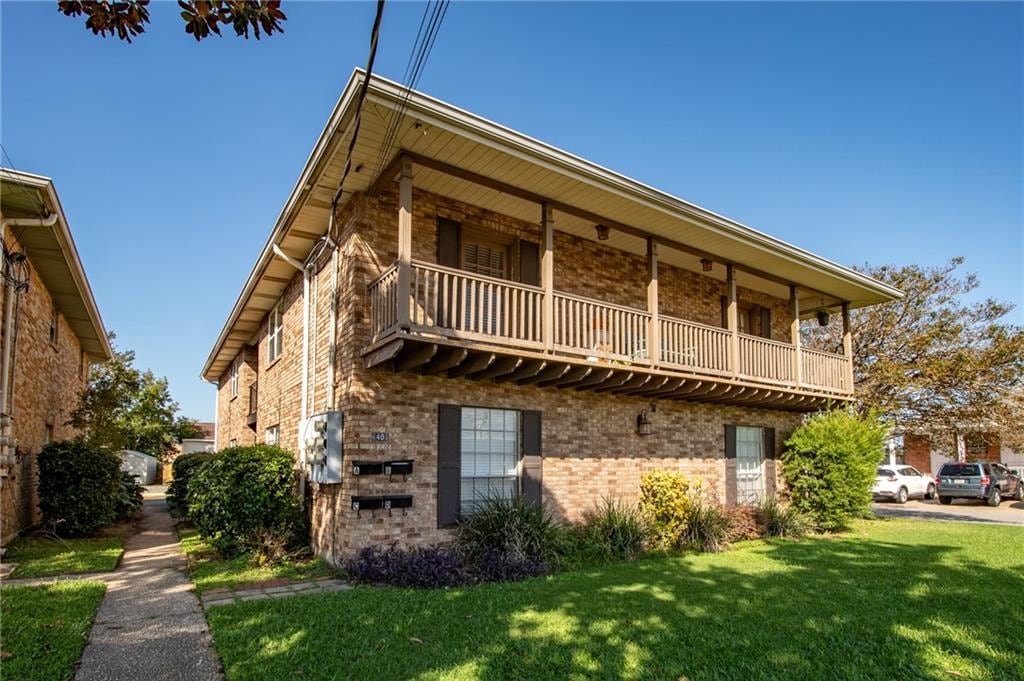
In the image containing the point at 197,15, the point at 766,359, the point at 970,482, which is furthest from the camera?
the point at 970,482

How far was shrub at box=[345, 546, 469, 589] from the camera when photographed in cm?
739

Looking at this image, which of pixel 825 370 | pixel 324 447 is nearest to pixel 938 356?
pixel 825 370

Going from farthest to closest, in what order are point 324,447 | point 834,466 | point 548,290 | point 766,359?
1. point 834,466
2. point 766,359
3. point 548,290
4. point 324,447

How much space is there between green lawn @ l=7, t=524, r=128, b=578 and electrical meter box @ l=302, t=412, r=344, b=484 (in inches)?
112

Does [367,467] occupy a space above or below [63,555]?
above

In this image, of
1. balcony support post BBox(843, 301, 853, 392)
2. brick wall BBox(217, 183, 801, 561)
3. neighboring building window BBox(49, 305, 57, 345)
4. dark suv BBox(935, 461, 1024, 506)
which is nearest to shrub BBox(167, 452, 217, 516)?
brick wall BBox(217, 183, 801, 561)

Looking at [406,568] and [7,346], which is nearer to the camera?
[406,568]

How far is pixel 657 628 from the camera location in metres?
5.65

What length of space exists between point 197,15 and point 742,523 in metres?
11.3

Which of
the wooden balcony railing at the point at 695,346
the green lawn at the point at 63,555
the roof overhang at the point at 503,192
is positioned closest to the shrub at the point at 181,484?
the green lawn at the point at 63,555

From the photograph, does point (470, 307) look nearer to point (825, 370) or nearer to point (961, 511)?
point (825, 370)

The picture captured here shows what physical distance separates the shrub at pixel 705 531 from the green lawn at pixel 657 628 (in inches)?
75.2

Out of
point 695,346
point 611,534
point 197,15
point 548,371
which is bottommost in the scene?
point 611,534

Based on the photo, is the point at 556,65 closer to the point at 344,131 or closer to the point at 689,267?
the point at 344,131
